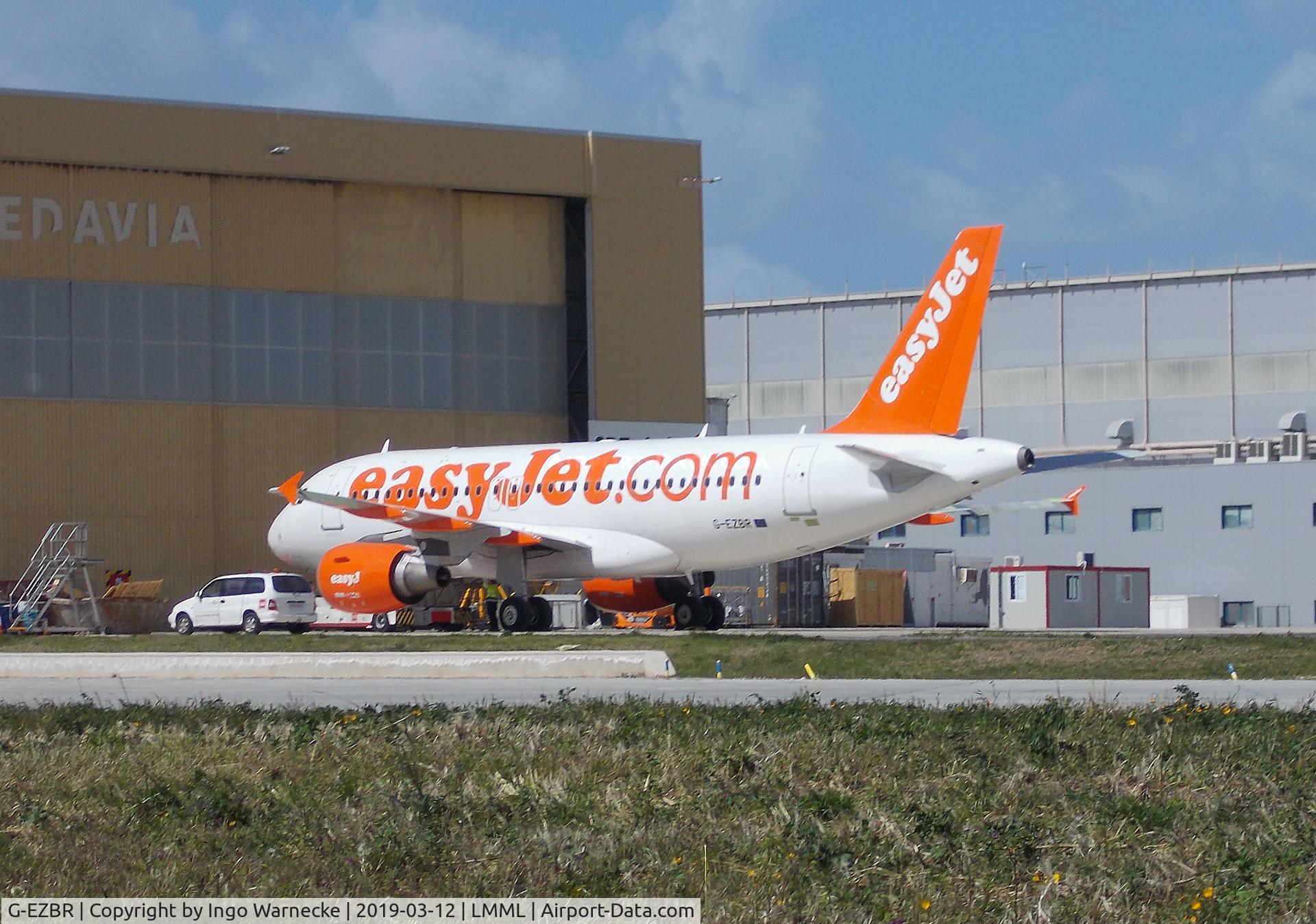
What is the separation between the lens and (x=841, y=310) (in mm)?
90688

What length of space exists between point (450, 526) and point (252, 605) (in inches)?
332

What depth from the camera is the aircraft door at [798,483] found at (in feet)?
99.8

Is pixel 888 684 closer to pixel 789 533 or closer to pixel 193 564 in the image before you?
pixel 789 533

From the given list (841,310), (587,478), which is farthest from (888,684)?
(841,310)

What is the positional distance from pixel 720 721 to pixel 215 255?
38694 mm

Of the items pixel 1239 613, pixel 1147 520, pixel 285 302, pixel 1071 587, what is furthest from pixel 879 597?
pixel 1239 613

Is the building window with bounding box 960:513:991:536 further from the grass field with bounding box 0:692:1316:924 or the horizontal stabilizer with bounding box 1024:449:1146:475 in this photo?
the grass field with bounding box 0:692:1316:924

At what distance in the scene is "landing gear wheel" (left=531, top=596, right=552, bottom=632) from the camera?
3416cm

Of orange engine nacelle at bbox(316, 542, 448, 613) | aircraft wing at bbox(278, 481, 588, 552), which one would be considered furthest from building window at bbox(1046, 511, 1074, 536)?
orange engine nacelle at bbox(316, 542, 448, 613)

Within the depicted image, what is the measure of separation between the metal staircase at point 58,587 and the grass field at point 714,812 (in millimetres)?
29773

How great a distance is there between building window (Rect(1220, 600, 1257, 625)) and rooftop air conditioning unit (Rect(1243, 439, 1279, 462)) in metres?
11.4

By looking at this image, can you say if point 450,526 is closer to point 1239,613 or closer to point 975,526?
point 1239,613

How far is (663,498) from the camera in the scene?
1281 inches

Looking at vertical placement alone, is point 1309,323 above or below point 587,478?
above
